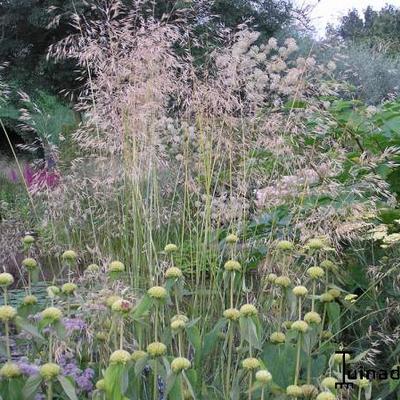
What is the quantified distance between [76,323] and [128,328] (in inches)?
9.7

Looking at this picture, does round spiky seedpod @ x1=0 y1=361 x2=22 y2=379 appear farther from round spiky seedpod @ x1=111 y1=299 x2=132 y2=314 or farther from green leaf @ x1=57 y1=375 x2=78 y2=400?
round spiky seedpod @ x1=111 y1=299 x2=132 y2=314

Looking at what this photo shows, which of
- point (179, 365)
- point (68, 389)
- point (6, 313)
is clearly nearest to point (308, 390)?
point (179, 365)

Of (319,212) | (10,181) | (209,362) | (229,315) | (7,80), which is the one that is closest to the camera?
(229,315)

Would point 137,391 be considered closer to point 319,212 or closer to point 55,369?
point 55,369

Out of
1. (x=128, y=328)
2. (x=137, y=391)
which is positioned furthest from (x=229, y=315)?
(x=128, y=328)

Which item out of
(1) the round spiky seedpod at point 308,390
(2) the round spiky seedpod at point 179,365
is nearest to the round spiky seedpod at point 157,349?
(2) the round spiky seedpod at point 179,365

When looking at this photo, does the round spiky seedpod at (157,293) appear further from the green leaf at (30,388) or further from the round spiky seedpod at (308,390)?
the round spiky seedpod at (308,390)

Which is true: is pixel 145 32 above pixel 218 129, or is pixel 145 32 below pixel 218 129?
above

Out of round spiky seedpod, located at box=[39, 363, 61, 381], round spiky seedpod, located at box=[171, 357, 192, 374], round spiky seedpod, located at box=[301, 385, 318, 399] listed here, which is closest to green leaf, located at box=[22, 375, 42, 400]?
round spiky seedpod, located at box=[39, 363, 61, 381]

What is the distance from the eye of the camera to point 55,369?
3.65ft

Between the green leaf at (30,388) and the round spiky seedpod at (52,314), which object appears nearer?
the green leaf at (30,388)

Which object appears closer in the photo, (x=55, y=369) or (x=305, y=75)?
(x=55, y=369)

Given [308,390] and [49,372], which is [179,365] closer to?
[49,372]

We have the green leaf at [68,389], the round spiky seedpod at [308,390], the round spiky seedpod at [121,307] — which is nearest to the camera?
the green leaf at [68,389]
